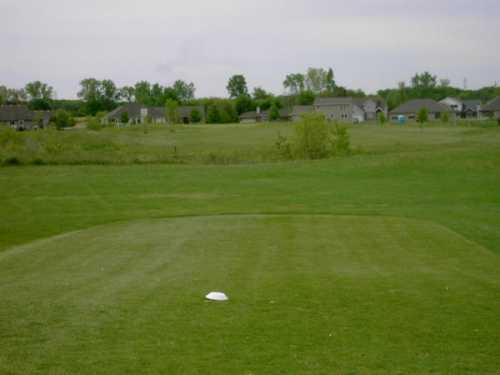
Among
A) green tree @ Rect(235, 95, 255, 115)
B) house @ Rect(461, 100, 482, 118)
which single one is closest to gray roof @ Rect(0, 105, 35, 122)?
green tree @ Rect(235, 95, 255, 115)

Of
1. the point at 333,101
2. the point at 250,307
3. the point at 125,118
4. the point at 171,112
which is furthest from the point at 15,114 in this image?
the point at 250,307

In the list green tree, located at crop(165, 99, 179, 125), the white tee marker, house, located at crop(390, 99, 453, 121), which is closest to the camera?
the white tee marker

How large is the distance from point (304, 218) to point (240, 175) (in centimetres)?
2051

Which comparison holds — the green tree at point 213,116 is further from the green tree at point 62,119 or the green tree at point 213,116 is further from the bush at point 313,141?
the bush at point 313,141

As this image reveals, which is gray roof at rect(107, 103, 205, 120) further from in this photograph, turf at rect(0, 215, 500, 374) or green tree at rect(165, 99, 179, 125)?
turf at rect(0, 215, 500, 374)

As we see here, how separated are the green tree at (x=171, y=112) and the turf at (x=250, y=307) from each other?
136m

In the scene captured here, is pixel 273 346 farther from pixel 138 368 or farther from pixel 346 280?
pixel 346 280

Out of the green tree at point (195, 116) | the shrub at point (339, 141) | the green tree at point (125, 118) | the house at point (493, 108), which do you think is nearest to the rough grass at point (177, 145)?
the shrub at point (339, 141)

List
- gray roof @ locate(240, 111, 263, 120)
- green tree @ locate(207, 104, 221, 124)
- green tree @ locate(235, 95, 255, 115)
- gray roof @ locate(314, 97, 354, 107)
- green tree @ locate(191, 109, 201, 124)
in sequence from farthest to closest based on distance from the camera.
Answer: green tree @ locate(235, 95, 255, 115), gray roof @ locate(240, 111, 263, 120), green tree @ locate(191, 109, 201, 124), green tree @ locate(207, 104, 221, 124), gray roof @ locate(314, 97, 354, 107)

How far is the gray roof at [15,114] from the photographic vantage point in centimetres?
13988

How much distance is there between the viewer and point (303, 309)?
10766 millimetres

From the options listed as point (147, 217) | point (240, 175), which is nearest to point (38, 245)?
point (147, 217)

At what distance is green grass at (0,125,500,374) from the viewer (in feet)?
27.6

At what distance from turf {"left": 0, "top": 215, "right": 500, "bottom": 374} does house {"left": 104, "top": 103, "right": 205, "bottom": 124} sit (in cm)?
15158
